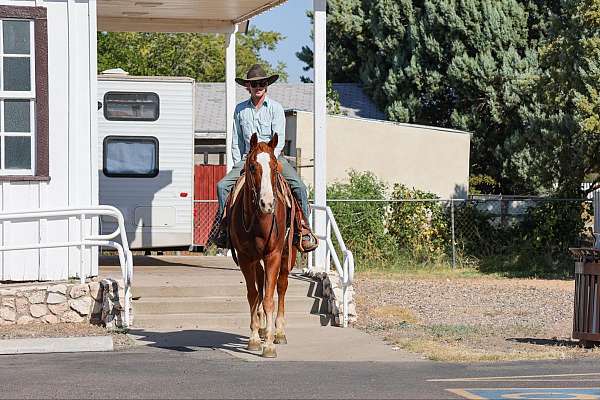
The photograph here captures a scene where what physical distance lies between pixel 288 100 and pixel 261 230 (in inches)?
1246

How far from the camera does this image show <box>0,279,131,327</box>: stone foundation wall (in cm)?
1545

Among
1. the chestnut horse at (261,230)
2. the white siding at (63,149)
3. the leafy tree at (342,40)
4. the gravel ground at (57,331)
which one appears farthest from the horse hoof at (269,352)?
the leafy tree at (342,40)

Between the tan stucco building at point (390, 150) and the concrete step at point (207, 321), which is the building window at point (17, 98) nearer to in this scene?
the concrete step at point (207, 321)

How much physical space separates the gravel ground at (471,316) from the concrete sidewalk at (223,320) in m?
0.59

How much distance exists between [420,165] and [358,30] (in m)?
13.8

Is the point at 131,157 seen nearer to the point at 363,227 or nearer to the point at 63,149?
the point at 63,149

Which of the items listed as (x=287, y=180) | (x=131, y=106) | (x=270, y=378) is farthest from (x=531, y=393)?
(x=131, y=106)

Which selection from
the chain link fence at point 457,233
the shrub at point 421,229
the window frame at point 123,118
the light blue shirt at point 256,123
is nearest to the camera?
the light blue shirt at point 256,123

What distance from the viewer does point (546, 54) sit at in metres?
28.1

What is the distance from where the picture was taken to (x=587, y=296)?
1394 centimetres

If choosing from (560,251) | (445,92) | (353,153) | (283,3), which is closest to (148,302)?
(283,3)

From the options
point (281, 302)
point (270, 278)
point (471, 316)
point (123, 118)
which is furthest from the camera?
point (123, 118)

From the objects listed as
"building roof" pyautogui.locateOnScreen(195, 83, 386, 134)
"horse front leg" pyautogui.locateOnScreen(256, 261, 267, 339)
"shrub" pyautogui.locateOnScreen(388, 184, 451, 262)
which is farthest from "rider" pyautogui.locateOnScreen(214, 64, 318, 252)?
"building roof" pyautogui.locateOnScreen(195, 83, 386, 134)

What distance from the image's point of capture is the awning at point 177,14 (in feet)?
65.9
